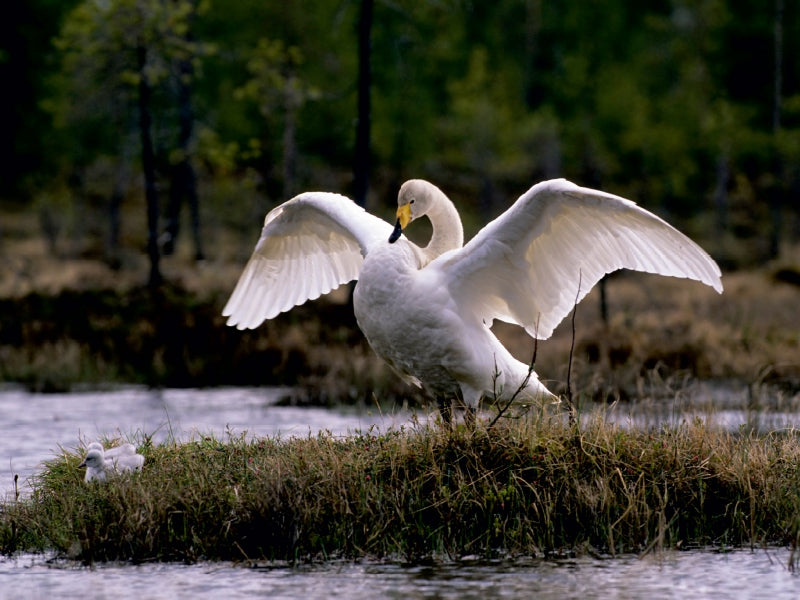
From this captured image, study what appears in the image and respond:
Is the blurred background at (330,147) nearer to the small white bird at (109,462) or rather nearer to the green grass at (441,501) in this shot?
the small white bird at (109,462)

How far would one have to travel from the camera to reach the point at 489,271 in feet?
28.0

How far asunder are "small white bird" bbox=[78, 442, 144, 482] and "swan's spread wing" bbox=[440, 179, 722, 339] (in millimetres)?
2469

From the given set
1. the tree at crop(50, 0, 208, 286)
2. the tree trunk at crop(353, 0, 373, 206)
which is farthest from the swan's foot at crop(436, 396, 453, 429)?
the tree at crop(50, 0, 208, 286)

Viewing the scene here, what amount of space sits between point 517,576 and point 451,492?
777 millimetres

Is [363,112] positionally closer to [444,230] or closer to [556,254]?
[444,230]

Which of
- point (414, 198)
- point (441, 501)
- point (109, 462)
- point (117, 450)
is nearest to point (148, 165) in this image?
point (414, 198)

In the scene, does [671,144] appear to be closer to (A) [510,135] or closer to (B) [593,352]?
(A) [510,135]

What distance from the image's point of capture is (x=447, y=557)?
7.48 meters

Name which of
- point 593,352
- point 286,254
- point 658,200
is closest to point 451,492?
point 286,254

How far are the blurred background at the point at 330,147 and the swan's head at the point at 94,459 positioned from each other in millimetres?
6535

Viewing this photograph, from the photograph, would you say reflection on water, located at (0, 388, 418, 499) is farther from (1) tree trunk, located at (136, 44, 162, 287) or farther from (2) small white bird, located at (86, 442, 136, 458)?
(1) tree trunk, located at (136, 44, 162, 287)

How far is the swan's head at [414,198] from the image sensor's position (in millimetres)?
8766

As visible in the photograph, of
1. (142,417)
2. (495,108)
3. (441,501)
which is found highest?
(495,108)

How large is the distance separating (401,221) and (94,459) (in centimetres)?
269
